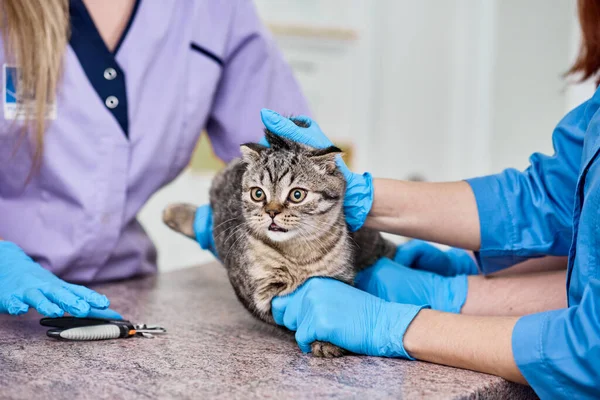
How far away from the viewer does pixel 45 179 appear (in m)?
1.62

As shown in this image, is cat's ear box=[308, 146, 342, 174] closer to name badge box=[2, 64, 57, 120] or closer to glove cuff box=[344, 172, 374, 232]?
glove cuff box=[344, 172, 374, 232]

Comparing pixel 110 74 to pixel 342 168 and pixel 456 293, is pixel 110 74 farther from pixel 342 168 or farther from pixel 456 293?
pixel 456 293

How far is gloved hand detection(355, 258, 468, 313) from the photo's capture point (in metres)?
1.46

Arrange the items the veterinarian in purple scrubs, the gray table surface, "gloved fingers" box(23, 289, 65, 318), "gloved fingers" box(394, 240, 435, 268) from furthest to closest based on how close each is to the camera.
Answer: "gloved fingers" box(394, 240, 435, 268), the veterinarian in purple scrubs, "gloved fingers" box(23, 289, 65, 318), the gray table surface

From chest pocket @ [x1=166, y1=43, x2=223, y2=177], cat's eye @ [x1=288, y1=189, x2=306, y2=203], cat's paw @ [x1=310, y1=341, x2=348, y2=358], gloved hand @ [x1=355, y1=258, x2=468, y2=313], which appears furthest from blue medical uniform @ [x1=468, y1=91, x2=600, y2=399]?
chest pocket @ [x1=166, y1=43, x2=223, y2=177]

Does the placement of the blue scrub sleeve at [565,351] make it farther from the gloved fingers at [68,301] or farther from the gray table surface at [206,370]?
the gloved fingers at [68,301]

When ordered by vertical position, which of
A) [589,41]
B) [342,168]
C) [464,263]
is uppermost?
[589,41]

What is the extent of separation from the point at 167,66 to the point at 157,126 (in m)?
0.18

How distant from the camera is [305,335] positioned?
1194mm

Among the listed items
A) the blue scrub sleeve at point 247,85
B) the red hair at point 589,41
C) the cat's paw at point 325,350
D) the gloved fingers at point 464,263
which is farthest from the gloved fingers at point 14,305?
the red hair at point 589,41

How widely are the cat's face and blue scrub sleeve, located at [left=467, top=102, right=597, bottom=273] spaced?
0.37m

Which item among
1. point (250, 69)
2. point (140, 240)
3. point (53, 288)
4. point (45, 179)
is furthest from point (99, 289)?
point (250, 69)

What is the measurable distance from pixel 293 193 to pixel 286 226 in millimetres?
88

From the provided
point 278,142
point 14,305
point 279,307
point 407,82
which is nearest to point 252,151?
point 278,142
